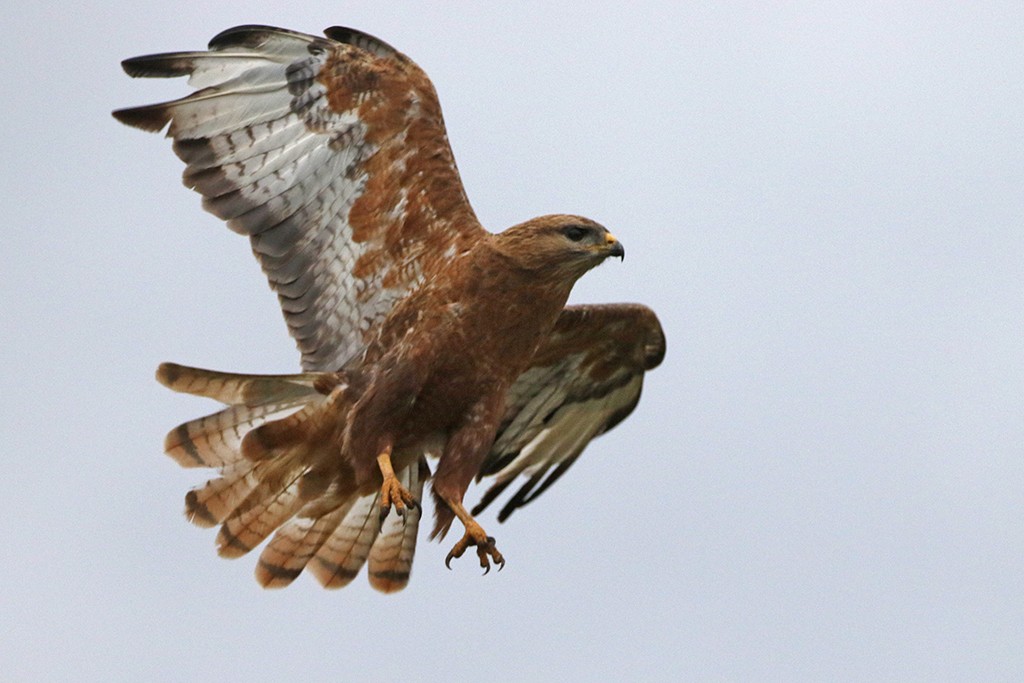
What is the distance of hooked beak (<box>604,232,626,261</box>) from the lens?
13320 millimetres

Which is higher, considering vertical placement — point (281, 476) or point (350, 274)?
point (350, 274)

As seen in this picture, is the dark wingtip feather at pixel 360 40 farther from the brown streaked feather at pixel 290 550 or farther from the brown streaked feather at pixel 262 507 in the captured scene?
the brown streaked feather at pixel 290 550

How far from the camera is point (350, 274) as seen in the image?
13.9 metres

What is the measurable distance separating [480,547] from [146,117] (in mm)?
3471

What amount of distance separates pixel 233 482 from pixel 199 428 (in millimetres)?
457

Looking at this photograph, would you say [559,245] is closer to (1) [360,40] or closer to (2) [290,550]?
(1) [360,40]

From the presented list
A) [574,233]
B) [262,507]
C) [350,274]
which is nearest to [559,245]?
[574,233]

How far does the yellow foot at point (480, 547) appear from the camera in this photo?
12.9 metres

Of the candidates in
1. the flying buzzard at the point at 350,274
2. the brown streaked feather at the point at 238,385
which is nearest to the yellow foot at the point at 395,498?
the flying buzzard at the point at 350,274

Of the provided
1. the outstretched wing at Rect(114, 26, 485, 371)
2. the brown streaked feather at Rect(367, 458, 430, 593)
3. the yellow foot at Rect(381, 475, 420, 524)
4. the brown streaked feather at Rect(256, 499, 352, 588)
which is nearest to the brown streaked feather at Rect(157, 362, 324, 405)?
the outstretched wing at Rect(114, 26, 485, 371)

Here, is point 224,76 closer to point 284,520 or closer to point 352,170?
point 352,170

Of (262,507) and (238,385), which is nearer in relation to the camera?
(238,385)

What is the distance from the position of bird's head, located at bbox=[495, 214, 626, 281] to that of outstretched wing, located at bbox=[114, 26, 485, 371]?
481mm

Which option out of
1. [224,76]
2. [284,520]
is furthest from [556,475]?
[224,76]
